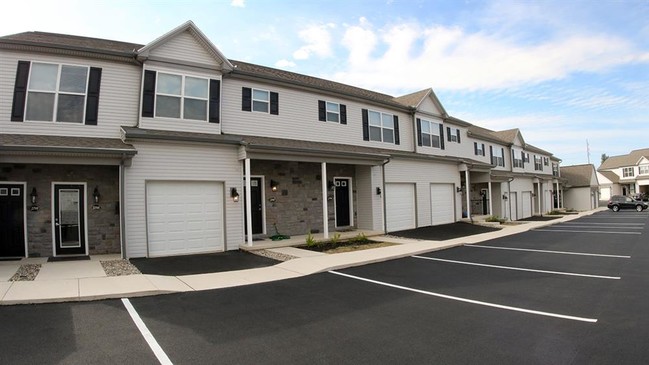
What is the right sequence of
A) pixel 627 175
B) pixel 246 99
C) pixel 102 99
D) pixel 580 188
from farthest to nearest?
pixel 627 175, pixel 580 188, pixel 246 99, pixel 102 99

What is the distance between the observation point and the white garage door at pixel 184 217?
440 inches

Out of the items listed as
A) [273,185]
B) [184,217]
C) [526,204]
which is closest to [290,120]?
[273,185]

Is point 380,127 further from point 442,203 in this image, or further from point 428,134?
point 442,203

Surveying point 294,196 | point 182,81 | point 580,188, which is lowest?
point 294,196

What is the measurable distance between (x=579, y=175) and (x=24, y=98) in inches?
2136

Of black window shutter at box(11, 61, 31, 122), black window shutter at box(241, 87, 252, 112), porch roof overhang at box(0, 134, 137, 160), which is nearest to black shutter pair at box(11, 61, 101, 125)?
black window shutter at box(11, 61, 31, 122)

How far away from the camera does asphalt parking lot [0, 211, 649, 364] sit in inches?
166

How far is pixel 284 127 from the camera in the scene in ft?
49.2

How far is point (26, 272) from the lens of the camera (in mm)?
8391

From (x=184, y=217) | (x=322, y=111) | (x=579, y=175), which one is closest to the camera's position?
(x=184, y=217)

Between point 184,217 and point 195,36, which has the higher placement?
point 195,36

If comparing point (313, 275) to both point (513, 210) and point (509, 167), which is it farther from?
point (509, 167)

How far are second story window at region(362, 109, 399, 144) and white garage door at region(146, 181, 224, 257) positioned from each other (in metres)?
8.48

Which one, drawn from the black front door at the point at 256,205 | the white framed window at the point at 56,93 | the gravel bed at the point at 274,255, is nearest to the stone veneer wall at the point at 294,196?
the black front door at the point at 256,205
